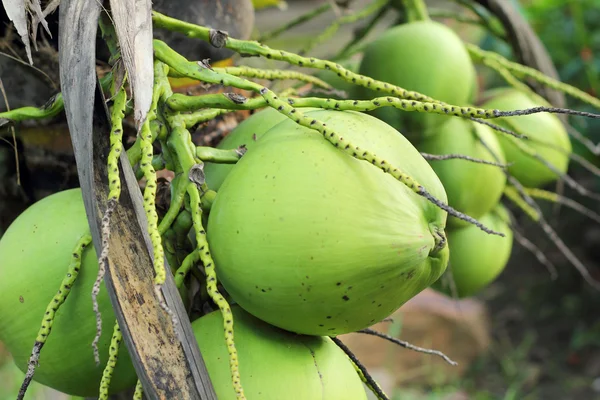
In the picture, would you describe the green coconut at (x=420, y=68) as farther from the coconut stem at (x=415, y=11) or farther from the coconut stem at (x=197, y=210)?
the coconut stem at (x=197, y=210)

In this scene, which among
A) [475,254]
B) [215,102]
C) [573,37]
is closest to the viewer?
[215,102]

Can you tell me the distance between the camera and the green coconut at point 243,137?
2.66ft

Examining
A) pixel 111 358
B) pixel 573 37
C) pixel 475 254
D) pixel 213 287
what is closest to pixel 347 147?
pixel 213 287

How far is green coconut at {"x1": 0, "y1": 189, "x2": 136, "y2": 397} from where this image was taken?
2.42 ft

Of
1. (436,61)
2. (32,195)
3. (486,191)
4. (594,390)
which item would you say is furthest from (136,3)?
(594,390)

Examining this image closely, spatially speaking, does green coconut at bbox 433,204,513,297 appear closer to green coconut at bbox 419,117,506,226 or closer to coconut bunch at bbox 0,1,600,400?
green coconut at bbox 419,117,506,226

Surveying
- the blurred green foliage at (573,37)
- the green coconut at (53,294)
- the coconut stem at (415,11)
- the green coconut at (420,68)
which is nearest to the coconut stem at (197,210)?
the green coconut at (53,294)

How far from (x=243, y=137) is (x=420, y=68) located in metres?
0.42

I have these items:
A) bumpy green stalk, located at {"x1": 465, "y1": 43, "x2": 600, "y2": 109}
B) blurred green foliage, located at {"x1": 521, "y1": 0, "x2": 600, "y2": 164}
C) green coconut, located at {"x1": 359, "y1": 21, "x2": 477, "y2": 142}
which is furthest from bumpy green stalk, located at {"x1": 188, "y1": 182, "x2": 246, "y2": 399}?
blurred green foliage, located at {"x1": 521, "y1": 0, "x2": 600, "y2": 164}

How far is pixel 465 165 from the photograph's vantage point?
3.78 ft

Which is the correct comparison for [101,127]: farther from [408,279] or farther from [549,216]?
[549,216]

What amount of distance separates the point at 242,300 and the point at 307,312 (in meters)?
0.07

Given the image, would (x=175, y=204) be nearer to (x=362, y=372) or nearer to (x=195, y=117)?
(x=195, y=117)

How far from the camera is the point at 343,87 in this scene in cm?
123
